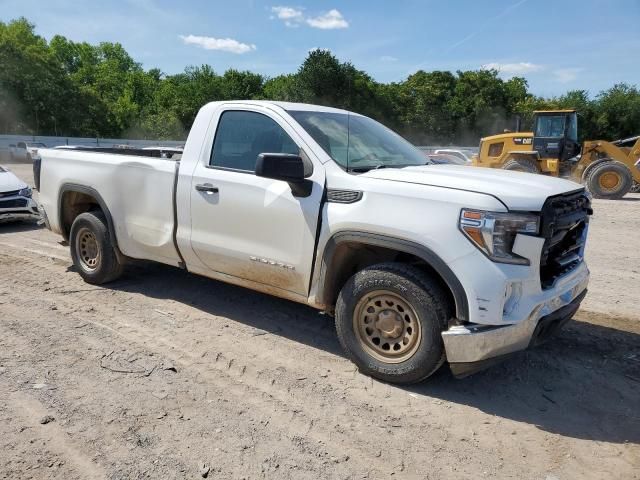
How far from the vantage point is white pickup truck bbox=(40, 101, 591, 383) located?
3283mm

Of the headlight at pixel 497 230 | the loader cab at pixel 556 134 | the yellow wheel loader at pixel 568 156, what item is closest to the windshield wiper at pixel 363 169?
the headlight at pixel 497 230

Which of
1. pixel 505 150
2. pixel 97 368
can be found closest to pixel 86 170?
pixel 97 368

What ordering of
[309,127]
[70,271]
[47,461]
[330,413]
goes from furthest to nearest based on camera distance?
[70,271] < [309,127] < [330,413] < [47,461]

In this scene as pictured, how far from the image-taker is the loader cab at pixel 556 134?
17.7 meters

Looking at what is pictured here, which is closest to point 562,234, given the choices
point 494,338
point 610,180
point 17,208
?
point 494,338

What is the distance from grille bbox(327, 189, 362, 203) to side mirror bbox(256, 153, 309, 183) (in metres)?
0.26

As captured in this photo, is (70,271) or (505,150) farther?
(505,150)

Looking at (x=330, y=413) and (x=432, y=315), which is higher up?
(x=432, y=315)

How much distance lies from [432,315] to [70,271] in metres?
4.85

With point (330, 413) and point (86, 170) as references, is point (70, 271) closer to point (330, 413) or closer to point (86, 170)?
point (86, 170)

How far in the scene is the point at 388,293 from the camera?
3.64m

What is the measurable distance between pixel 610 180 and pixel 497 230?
15352mm

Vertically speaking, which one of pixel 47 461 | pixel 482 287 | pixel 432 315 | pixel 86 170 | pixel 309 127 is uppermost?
pixel 309 127

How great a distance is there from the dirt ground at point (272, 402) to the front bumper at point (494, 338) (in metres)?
0.37
